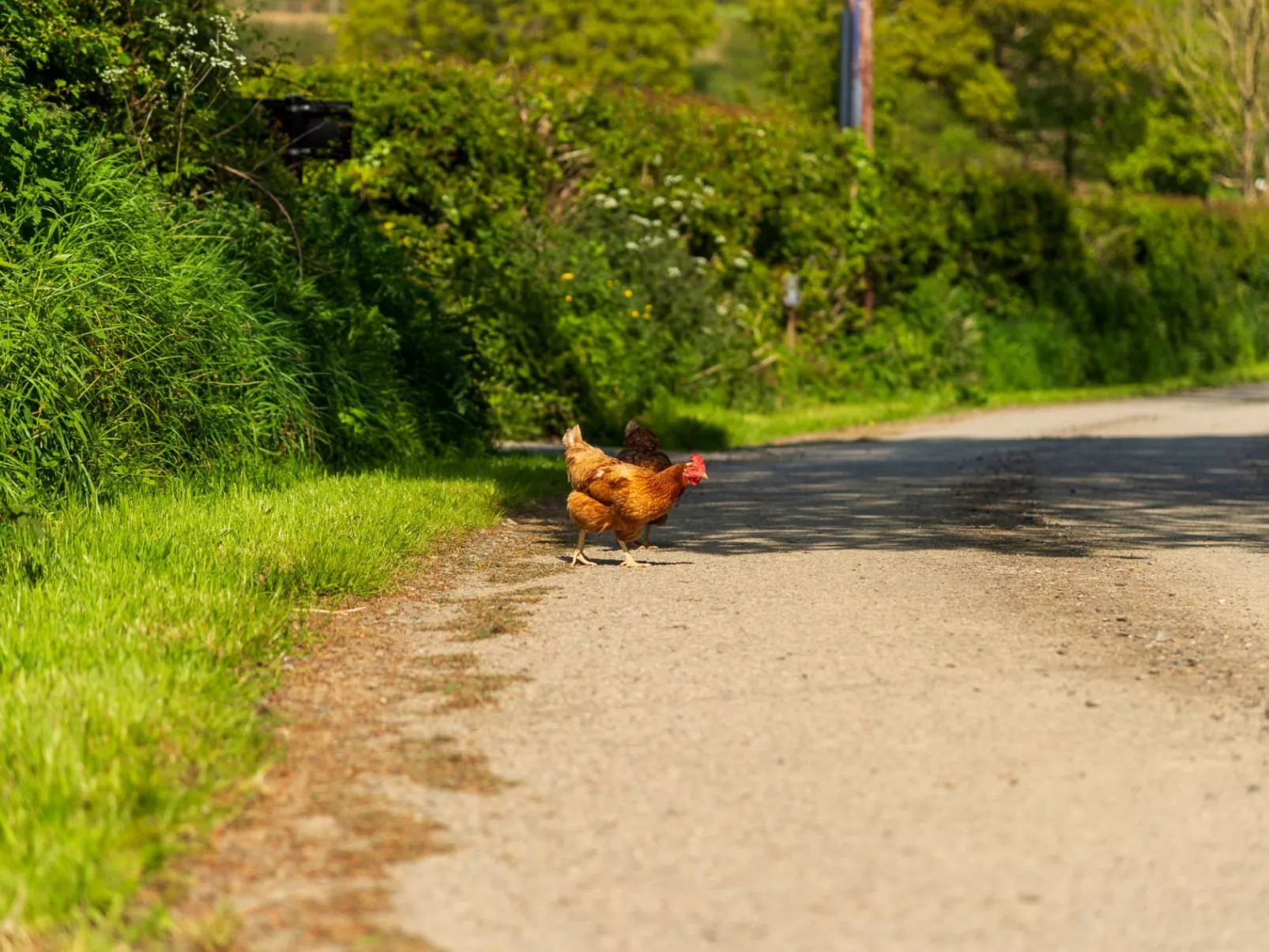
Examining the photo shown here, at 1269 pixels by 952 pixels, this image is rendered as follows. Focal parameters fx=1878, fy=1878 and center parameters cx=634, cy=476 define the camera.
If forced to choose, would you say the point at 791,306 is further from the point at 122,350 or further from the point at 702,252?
the point at 122,350

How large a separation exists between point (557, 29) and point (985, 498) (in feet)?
207

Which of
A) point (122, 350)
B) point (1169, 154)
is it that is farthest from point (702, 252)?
point (1169, 154)

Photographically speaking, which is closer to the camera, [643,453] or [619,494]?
[619,494]

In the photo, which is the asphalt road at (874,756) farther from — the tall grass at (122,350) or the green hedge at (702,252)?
the green hedge at (702,252)

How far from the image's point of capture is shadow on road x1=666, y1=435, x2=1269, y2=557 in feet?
37.7

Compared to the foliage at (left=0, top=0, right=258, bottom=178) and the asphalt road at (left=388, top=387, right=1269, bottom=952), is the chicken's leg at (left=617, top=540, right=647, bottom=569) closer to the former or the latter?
the asphalt road at (left=388, top=387, right=1269, bottom=952)

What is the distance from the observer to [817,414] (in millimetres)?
22969

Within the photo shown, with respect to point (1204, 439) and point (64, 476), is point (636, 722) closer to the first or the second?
point (64, 476)

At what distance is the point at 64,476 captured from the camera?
407 inches

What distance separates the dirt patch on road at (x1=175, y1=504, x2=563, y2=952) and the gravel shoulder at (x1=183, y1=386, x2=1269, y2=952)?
5 cm

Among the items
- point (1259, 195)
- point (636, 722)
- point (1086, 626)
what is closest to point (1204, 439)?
point (1086, 626)

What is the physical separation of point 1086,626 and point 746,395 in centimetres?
1456

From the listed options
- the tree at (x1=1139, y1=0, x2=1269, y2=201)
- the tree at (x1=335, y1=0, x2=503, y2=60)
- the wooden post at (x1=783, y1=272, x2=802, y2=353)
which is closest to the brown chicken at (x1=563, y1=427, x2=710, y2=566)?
the wooden post at (x1=783, y1=272, x2=802, y2=353)

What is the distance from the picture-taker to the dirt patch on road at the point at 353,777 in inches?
171
